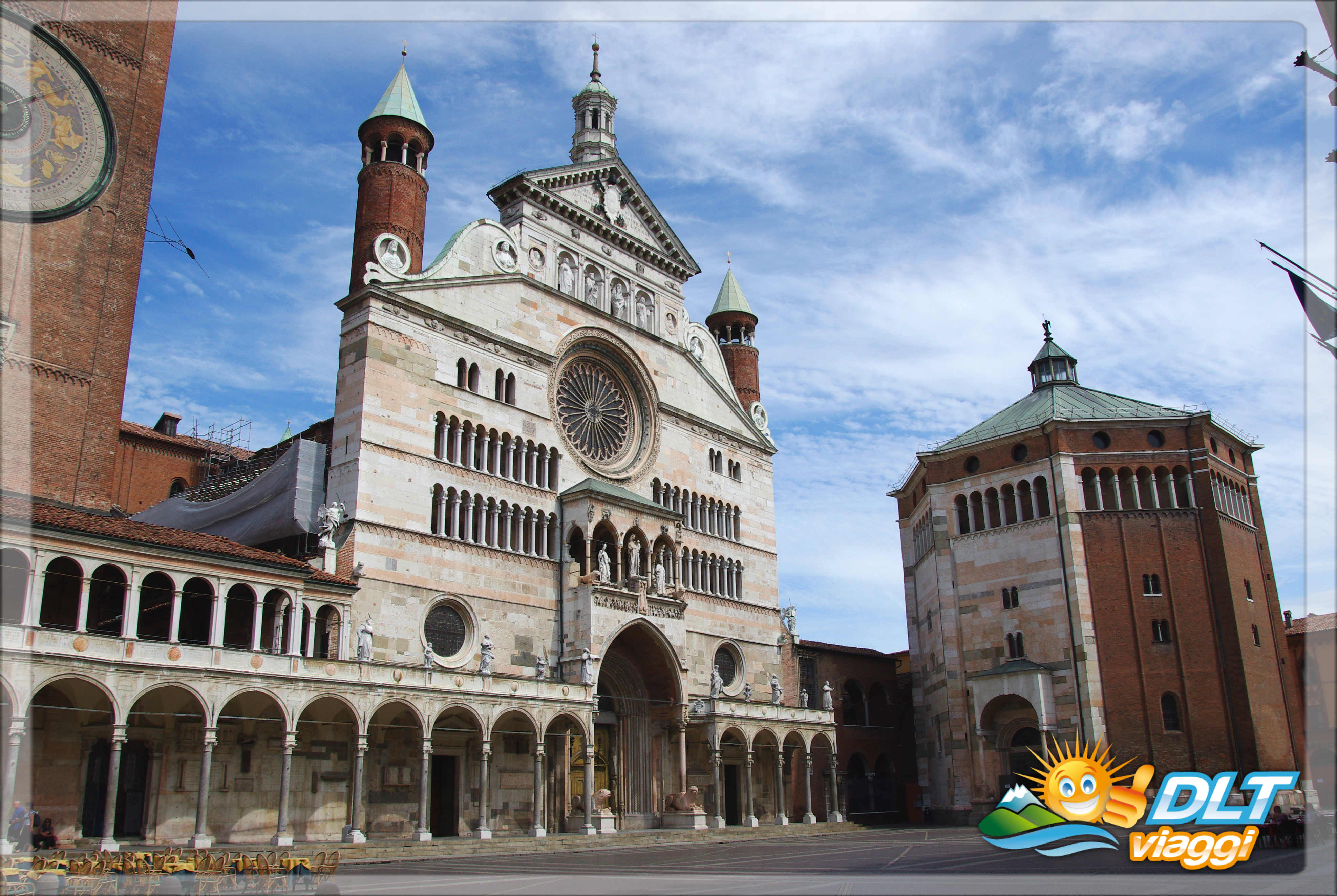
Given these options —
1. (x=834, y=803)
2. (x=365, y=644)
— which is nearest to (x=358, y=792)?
(x=365, y=644)

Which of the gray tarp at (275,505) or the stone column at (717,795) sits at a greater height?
the gray tarp at (275,505)

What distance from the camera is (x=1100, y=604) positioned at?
136 feet

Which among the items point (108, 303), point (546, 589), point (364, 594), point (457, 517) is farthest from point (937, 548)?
point (108, 303)

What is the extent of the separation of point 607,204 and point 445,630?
19.4m

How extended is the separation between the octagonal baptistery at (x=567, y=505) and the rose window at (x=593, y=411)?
105 millimetres

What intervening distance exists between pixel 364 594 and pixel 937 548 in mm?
26913

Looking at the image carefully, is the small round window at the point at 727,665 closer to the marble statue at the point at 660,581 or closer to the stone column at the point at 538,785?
the marble statue at the point at 660,581

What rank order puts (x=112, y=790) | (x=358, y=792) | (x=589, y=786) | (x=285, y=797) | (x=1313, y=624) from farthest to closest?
(x=1313, y=624)
(x=589, y=786)
(x=358, y=792)
(x=285, y=797)
(x=112, y=790)

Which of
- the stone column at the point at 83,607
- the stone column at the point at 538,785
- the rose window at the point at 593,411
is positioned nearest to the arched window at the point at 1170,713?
the rose window at the point at 593,411

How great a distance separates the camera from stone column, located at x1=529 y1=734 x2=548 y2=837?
29.9 metres

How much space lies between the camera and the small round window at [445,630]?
31.0 m

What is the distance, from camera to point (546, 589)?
3453 centimetres

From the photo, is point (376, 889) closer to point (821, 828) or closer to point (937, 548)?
point (821, 828)

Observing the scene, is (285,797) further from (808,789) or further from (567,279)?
(567,279)
